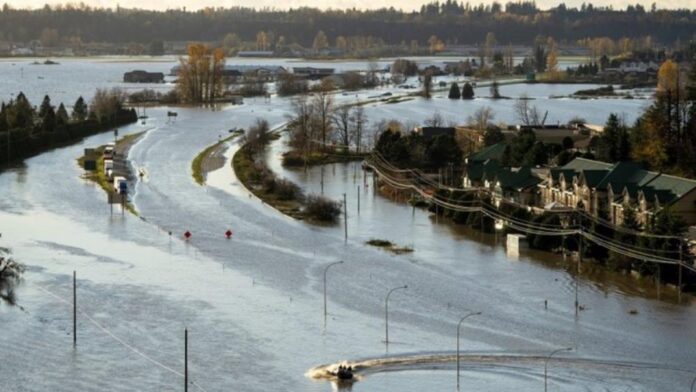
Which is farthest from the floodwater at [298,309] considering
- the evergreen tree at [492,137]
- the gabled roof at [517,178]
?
the evergreen tree at [492,137]

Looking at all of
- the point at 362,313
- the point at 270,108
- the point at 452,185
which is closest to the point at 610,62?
the point at 270,108

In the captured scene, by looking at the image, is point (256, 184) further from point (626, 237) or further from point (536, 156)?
point (626, 237)

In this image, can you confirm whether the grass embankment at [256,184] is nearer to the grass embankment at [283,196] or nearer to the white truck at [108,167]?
the grass embankment at [283,196]

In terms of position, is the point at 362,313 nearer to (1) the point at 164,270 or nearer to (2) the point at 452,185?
(1) the point at 164,270

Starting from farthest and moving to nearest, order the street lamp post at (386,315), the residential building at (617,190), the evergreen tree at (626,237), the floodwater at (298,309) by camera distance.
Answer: the residential building at (617,190)
the evergreen tree at (626,237)
the street lamp post at (386,315)
the floodwater at (298,309)

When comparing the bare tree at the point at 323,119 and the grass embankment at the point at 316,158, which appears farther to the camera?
the bare tree at the point at 323,119

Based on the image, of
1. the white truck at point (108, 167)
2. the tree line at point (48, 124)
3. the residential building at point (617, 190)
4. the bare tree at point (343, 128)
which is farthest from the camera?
the bare tree at point (343, 128)

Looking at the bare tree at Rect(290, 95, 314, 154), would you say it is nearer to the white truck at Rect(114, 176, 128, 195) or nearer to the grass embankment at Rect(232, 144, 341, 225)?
the grass embankment at Rect(232, 144, 341, 225)
